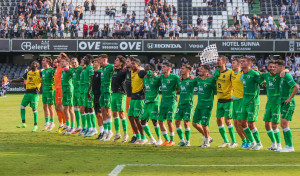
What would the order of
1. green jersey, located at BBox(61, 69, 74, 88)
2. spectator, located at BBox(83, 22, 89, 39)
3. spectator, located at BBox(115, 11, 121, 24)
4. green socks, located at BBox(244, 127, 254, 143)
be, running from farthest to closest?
spectator, located at BBox(115, 11, 121, 24) < spectator, located at BBox(83, 22, 89, 39) < green jersey, located at BBox(61, 69, 74, 88) < green socks, located at BBox(244, 127, 254, 143)

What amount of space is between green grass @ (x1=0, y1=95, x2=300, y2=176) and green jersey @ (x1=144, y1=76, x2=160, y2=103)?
1310 millimetres

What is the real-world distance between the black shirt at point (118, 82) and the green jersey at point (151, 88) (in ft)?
2.92

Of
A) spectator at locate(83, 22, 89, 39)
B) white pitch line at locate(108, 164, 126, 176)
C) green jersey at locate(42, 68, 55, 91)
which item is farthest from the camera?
spectator at locate(83, 22, 89, 39)

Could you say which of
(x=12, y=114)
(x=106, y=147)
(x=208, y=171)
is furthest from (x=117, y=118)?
(x=12, y=114)

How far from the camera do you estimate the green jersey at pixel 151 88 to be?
1234 centimetres

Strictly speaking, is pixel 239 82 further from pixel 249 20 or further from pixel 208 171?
pixel 249 20

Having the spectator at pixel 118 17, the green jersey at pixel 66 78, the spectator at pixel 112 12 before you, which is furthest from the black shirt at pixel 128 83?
the spectator at pixel 112 12

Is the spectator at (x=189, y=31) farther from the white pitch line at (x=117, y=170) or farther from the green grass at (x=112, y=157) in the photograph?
the white pitch line at (x=117, y=170)

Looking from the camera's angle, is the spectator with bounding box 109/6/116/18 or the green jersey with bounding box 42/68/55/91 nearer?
the green jersey with bounding box 42/68/55/91

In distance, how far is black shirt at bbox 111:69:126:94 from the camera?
512 inches

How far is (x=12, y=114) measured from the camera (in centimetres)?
2222

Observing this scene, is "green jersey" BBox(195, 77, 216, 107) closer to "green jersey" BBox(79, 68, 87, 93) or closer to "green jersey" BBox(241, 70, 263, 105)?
"green jersey" BBox(241, 70, 263, 105)

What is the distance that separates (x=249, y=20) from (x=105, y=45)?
43.1 ft

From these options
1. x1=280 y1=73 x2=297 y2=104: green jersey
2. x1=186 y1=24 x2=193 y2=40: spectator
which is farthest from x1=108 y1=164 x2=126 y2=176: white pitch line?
x1=186 y1=24 x2=193 y2=40: spectator
